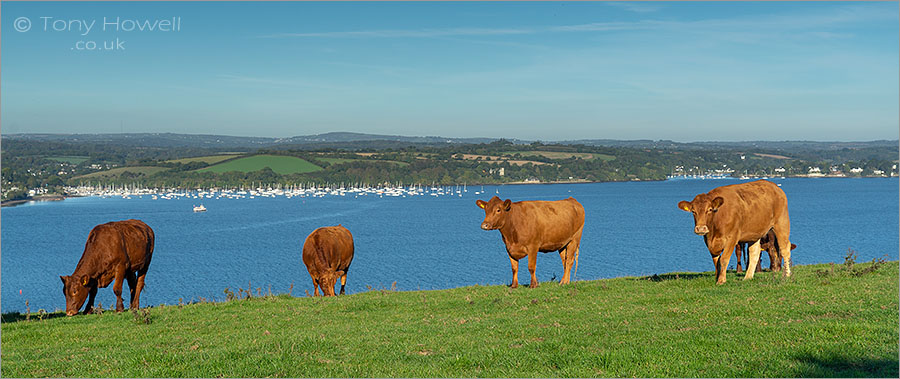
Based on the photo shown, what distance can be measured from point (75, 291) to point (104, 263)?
958mm

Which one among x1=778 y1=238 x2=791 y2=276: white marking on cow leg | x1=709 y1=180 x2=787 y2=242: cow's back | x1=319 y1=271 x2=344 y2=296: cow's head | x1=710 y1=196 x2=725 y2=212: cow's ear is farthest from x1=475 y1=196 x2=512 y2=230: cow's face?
x1=778 y1=238 x2=791 y2=276: white marking on cow leg

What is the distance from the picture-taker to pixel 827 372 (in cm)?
867

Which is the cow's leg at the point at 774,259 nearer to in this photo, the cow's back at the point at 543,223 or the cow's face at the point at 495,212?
the cow's back at the point at 543,223

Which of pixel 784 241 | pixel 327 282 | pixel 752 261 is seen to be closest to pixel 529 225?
pixel 752 261

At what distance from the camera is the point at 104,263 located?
17.8 meters

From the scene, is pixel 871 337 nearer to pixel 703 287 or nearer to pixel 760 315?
pixel 760 315

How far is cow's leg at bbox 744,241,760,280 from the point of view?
58.3 ft

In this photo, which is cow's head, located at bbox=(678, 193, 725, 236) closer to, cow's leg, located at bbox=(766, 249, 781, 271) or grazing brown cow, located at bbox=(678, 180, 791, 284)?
grazing brown cow, located at bbox=(678, 180, 791, 284)

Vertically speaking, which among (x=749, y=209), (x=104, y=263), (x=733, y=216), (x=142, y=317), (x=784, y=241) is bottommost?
(x=142, y=317)

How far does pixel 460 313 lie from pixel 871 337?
24.0 ft

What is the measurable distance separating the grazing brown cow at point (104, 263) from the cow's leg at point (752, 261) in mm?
14843

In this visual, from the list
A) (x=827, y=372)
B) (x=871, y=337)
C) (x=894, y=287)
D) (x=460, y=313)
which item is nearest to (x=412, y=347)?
(x=460, y=313)

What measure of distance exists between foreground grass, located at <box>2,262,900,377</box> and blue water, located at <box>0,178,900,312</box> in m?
30.1

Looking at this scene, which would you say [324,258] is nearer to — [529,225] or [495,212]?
[495,212]
